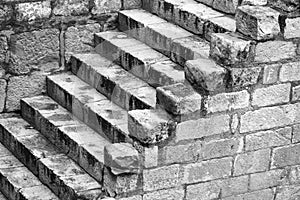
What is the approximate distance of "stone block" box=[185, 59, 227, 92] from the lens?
8891mm

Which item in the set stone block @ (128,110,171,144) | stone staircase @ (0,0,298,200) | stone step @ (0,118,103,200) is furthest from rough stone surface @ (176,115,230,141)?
stone step @ (0,118,103,200)

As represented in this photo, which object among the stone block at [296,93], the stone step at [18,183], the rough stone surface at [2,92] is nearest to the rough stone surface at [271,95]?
the stone block at [296,93]

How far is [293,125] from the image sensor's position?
31.1ft

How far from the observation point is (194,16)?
9953 millimetres

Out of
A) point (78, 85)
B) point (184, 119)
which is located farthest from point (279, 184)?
point (78, 85)

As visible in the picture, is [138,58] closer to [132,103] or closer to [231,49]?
[132,103]

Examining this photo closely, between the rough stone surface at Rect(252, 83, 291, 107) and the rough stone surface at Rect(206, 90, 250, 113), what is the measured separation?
3.6 inches

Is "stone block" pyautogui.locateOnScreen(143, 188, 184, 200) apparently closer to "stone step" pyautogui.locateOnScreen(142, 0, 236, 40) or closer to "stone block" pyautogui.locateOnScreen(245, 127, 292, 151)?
"stone block" pyautogui.locateOnScreen(245, 127, 292, 151)

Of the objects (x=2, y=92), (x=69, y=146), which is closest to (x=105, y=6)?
(x=2, y=92)

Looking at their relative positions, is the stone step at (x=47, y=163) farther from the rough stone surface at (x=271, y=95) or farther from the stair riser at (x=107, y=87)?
the rough stone surface at (x=271, y=95)

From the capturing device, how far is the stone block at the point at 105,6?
10641 mm

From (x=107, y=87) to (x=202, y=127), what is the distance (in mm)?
1256

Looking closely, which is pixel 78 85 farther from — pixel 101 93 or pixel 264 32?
pixel 264 32

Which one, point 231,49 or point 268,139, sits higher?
point 231,49
